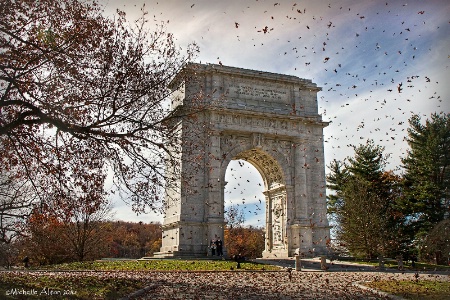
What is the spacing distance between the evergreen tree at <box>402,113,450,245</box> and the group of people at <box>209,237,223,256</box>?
18.2 metres

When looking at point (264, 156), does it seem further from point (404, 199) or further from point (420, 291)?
point (420, 291)

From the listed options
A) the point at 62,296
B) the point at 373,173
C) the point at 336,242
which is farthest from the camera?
the point at 336,242

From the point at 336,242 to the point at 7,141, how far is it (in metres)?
38.6

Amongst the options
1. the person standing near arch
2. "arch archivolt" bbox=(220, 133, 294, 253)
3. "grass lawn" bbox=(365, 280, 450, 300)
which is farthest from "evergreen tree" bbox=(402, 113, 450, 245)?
"grass lawn" bbox=(365, 280, 450, 300)

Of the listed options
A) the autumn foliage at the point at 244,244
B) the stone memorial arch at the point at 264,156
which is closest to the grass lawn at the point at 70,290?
the stone memorial arch at the point at 264,156

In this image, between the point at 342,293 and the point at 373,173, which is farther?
the point at 373,173

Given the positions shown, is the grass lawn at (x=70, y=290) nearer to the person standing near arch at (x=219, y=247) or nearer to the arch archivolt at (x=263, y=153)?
the person standing near arch at (x=219, y=247)

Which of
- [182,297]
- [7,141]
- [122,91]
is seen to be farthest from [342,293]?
[7,141]

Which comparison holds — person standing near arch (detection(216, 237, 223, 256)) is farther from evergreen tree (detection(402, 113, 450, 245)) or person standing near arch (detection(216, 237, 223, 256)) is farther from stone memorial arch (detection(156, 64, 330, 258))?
evergreen tree (detection(402, 113, 450, 245))

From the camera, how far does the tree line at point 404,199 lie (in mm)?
34906

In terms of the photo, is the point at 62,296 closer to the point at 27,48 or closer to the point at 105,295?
the point at 105,295

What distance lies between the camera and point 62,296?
9.07 meters

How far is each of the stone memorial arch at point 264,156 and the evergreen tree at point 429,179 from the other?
9547mm

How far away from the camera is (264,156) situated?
32.9 meters
